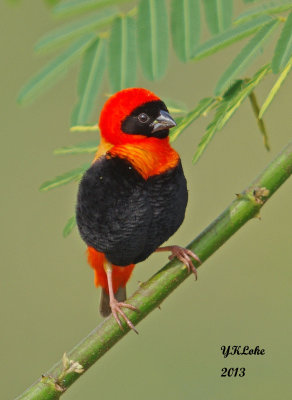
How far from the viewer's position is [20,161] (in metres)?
7.28

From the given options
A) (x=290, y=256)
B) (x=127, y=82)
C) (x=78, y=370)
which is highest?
(x=127, y=82)

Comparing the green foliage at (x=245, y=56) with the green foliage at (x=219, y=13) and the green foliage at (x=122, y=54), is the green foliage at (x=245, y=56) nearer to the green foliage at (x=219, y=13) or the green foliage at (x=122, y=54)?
the green foliage at (x=219, y=13)

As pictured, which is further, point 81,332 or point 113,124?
point 81,332

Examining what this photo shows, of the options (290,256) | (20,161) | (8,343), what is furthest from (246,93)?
(20,161)

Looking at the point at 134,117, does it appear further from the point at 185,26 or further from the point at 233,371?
the point at 233,371

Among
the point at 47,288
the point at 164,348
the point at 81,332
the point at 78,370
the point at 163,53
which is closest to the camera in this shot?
the point at 78,370

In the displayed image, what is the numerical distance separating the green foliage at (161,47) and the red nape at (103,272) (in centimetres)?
41

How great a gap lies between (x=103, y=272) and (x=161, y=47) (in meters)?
1.26

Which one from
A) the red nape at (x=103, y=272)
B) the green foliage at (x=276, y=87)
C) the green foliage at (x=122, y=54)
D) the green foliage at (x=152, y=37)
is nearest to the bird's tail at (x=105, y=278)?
the red nape at (x=103, y=272)

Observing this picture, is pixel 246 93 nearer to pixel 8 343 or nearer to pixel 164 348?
pixel 164 348

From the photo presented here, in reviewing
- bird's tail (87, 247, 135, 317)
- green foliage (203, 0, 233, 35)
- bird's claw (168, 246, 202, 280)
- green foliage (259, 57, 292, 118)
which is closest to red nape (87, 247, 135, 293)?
bird's tail (87, 247, 135, 317)

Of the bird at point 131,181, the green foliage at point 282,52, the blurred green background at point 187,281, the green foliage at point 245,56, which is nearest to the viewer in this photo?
the green foliage at point 282,52

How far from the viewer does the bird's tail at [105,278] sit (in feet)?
11.3

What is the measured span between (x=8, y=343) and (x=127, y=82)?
12.4ft
